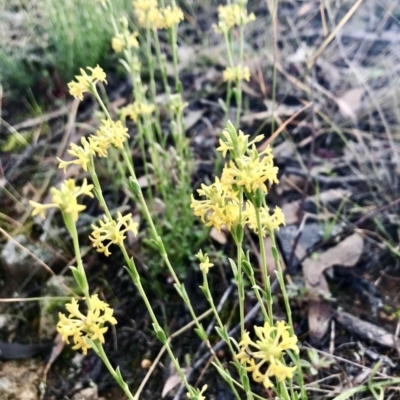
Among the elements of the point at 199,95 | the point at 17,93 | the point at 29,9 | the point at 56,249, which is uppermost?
the point at 29,9

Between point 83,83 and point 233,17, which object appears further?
point 233,17

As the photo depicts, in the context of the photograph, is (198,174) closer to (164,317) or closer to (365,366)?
(164,317)

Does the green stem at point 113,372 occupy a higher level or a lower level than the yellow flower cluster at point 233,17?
lower

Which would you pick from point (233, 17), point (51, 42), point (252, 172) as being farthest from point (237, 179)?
point (51, 42)

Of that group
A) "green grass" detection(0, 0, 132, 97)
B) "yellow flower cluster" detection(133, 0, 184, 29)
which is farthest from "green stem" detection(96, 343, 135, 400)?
"green grass" detection(0, 0, 132, 97)

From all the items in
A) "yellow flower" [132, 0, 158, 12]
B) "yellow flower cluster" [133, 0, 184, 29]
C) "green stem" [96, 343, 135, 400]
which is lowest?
"green stem" [96, 343, 135, 400]

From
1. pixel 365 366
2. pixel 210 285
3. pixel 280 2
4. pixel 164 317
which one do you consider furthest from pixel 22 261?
pixel 280 2

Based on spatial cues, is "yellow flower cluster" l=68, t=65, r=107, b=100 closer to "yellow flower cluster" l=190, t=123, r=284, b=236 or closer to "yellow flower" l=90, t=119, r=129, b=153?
"yellow flower" l=90, t=119, r=129, b=153

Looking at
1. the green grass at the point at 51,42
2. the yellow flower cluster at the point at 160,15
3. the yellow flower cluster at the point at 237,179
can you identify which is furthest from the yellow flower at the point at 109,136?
the green grass at the point at 51,42

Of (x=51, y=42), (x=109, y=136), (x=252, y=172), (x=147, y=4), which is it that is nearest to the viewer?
(x=252, y=172)

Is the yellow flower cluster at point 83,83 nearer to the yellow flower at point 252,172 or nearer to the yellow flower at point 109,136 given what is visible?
the yellow flower at point 109,136

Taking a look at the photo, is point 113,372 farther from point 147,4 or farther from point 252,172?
point 147,4
